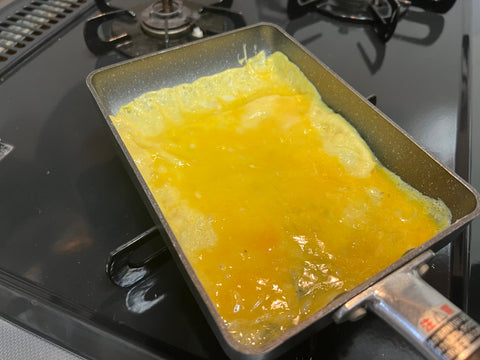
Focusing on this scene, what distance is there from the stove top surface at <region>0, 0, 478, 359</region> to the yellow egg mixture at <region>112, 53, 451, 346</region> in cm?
6

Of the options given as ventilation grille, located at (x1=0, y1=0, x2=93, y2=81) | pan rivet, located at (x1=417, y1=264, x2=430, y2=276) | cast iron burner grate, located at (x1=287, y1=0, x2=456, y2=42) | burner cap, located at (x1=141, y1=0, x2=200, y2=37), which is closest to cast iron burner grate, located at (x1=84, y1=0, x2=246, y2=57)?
burner cap, located at (x1=141, y1=0, x2=200, y2=37)

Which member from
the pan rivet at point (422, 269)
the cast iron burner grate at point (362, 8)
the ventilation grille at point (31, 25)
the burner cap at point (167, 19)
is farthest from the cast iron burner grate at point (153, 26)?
the pan rivet at point (422, 269)

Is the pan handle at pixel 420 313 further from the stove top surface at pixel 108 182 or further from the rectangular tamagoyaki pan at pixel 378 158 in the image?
the stove top surface at pixel 108 182

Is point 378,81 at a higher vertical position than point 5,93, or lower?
lower

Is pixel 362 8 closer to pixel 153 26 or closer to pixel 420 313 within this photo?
pixel 153 26

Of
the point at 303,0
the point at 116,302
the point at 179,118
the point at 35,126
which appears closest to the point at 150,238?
the point at 116,302

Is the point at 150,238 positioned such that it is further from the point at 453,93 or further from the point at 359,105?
the point at 453,93

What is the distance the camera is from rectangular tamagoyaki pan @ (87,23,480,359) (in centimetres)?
38

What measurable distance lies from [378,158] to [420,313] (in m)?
0.39

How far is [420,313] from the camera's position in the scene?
0.38 metres

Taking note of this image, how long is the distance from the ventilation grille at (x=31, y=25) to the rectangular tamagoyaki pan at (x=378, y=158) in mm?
375

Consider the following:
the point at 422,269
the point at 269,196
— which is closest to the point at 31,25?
the point at 269,196

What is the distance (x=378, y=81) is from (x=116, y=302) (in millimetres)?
775

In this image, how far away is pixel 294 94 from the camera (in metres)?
0.87
